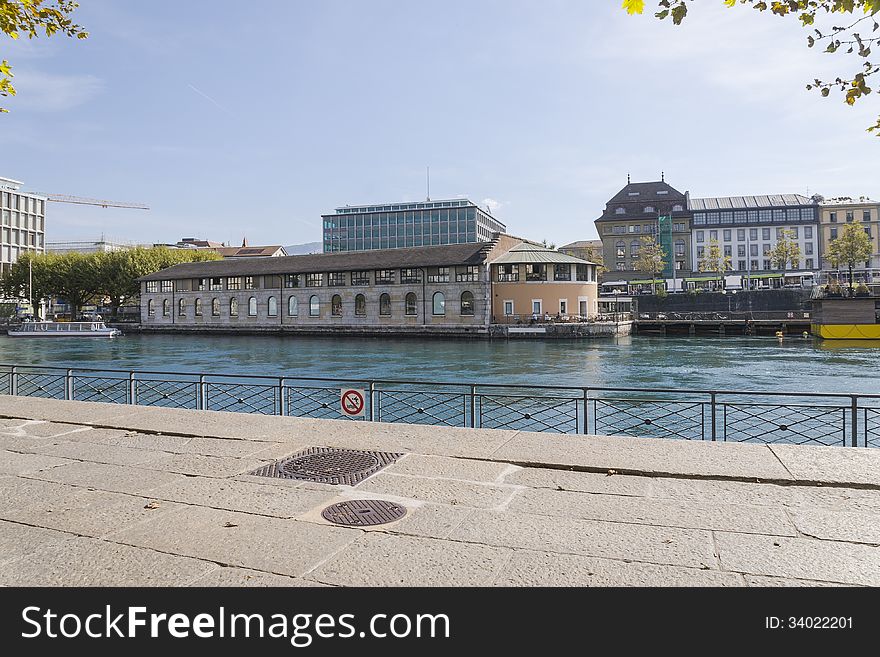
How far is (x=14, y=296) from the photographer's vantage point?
95.9 metres

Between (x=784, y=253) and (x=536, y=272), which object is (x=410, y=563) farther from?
(x=784, y=253)

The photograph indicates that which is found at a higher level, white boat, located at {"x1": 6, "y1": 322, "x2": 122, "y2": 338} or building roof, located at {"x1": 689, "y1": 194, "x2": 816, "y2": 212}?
building roof, located at {"x1": 689, "y1": 194, "x2": 816, "y2": 212}

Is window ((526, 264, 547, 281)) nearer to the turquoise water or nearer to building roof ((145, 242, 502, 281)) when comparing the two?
building roof ((145, 242, 502, 281))

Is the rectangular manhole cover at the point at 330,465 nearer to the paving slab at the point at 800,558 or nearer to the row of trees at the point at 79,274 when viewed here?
the paving slab at the point at 800,558

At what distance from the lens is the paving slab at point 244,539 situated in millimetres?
4719

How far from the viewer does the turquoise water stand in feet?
99.4

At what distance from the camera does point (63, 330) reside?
235 ft

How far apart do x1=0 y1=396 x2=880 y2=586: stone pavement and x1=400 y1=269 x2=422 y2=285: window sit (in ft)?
207

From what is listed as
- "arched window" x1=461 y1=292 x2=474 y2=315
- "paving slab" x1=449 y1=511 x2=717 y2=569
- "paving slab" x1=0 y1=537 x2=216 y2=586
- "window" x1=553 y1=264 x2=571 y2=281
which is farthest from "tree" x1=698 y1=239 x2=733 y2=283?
"paving slab" x1=0 y1=537 x2=216 y2=586
